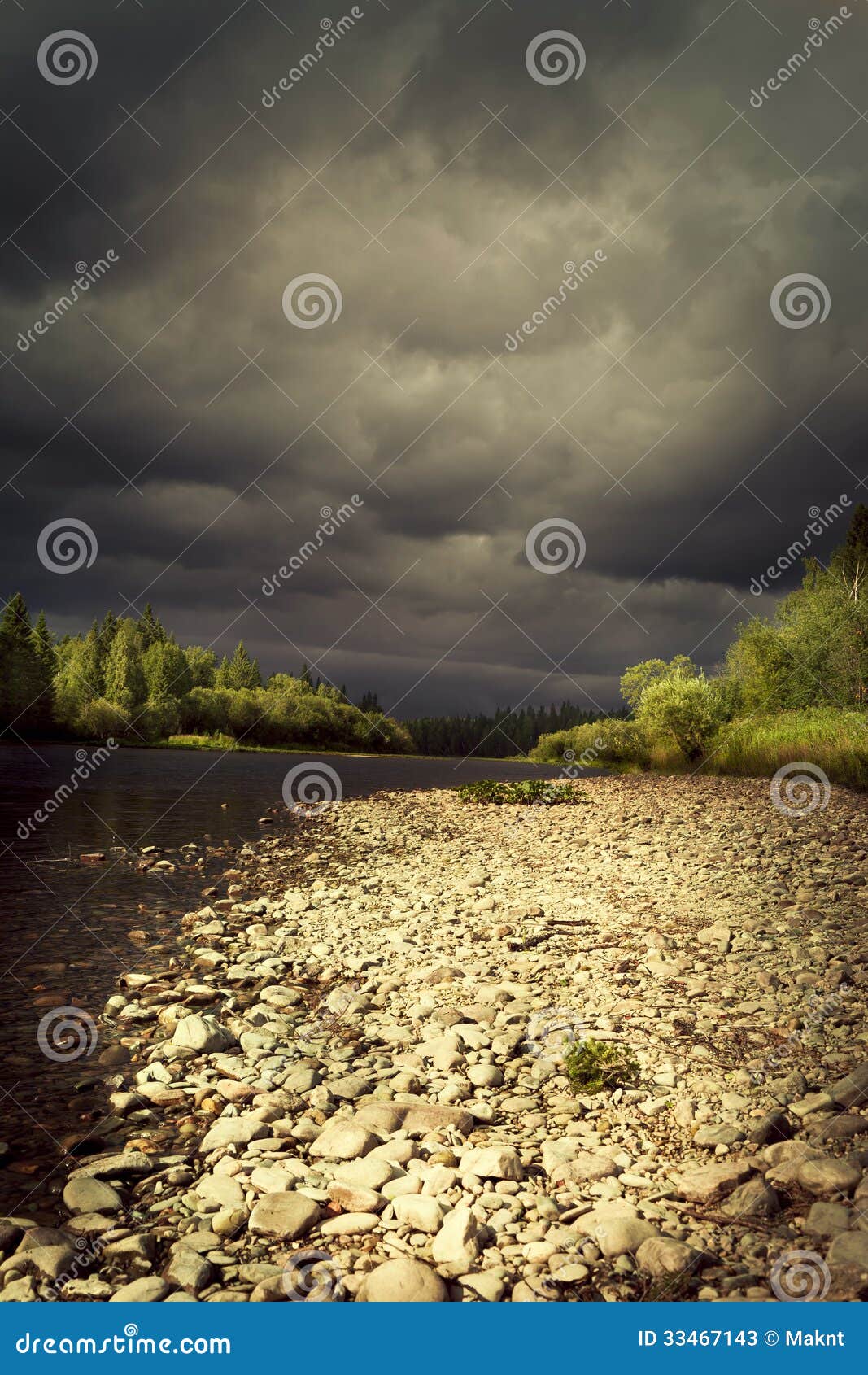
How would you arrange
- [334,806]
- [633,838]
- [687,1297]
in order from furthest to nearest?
1. [334,806]
2. [633,838]
3. [687,1297]

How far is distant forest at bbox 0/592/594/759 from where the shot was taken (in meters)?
80.9

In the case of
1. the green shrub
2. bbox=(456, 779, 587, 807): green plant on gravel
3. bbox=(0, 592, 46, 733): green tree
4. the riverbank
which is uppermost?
bbox=(0, 592, 46, 733): green tree

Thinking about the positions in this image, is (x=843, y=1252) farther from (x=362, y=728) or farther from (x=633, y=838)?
(x=362, y=728)

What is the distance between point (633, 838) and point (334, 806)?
18039mm

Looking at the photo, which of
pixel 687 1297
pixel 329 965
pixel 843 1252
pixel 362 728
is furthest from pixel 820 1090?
pixel 362 728

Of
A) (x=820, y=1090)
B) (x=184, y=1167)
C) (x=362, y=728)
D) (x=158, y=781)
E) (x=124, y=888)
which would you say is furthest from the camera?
(x=362, y=728)

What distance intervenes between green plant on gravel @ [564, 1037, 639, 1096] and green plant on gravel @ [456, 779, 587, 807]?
22.2 m

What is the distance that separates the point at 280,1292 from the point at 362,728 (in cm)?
13726

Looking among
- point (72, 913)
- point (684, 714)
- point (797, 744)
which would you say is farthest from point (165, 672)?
point (72, 913)

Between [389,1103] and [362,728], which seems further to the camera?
[362,728]

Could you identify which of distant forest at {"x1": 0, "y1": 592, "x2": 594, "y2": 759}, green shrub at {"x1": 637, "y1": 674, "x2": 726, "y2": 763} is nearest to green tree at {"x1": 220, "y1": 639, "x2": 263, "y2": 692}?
distant forest at {"x1": 0, "y1": 592, "x2": 594, "y2": 759}

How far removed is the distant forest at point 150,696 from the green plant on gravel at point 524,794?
6550 cm

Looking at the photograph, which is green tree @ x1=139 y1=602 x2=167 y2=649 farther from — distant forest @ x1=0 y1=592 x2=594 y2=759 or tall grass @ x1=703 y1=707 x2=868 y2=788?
tall grass @ x1=703 y1=707 x2=868 y2=788

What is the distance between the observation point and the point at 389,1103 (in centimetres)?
525
